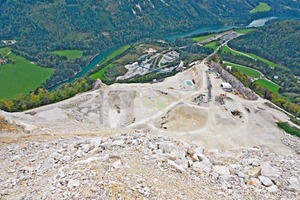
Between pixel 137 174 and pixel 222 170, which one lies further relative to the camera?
pixel 222 170

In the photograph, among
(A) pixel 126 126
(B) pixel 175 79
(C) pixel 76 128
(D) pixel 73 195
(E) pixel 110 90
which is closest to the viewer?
(D) pixel 73 195

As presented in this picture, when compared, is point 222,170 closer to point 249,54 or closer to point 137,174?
point 137,174

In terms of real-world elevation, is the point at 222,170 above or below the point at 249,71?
above

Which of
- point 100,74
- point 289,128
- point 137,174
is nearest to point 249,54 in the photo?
point 100,74

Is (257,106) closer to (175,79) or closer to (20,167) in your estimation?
(175,79)

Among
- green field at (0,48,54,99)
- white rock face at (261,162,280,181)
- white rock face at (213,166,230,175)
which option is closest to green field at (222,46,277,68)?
green field at (0,48,54,99)

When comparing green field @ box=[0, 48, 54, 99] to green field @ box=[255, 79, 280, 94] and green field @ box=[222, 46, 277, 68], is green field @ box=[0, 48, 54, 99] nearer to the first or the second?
green field @ box=[222, 46, 277, 68]

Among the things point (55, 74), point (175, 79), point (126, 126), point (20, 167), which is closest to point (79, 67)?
point (55, 74)
